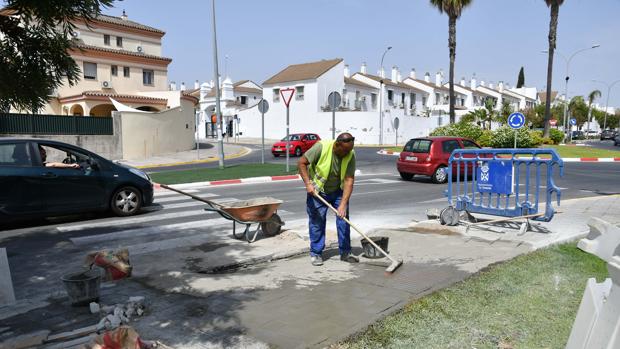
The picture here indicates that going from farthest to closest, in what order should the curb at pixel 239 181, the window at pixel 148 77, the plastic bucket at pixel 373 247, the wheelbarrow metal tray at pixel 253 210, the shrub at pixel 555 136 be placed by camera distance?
1. the window at pixel 148 77
2. the shrub at pixel 555 136
3. the curb at pixel 239 181
4. the wheelbarrow metal tray at pixel 253 210
5. the plastic bucket at pixel 373 247

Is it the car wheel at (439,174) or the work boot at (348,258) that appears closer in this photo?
the work boot at (348,258)

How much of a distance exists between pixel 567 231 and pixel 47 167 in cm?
880

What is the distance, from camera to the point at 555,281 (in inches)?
189

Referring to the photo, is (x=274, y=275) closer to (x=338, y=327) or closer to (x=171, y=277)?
(x=171, y=277)

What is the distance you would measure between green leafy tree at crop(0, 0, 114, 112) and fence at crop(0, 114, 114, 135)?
21644 millimetres

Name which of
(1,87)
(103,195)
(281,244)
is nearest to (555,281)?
(281,244)

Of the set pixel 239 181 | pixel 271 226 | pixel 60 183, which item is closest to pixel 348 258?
pixel 271 226

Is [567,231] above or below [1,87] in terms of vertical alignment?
below

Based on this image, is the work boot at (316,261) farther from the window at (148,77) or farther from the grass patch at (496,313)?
the window at (148,77)

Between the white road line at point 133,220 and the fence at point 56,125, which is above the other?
the fence at point 56,125

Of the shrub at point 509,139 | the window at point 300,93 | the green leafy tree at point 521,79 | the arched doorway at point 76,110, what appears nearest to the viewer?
the shrub at point 509,139

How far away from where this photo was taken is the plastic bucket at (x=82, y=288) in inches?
171

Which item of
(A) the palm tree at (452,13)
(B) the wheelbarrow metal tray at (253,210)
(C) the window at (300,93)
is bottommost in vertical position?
(B) the wheelbarrow metal tray at (253,210)

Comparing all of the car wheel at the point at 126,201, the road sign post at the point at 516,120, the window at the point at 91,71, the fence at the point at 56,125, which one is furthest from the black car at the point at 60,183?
the window at the point at 91,71
